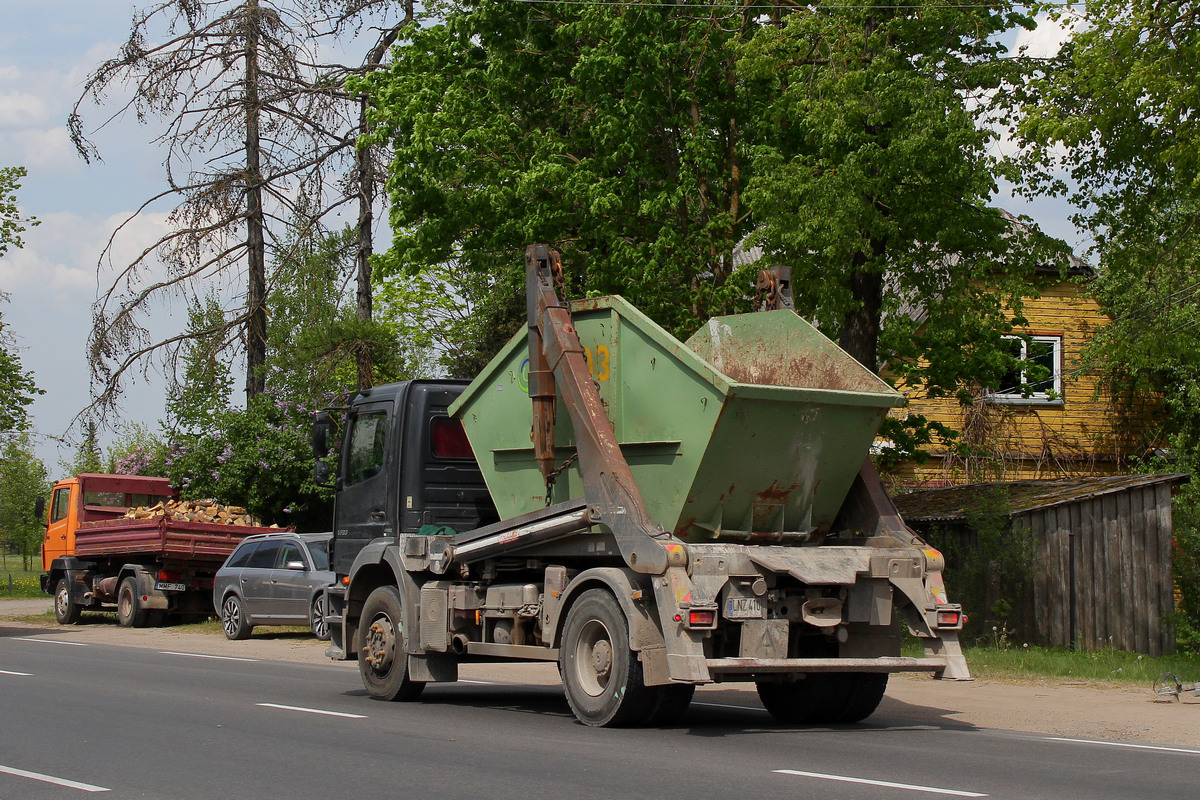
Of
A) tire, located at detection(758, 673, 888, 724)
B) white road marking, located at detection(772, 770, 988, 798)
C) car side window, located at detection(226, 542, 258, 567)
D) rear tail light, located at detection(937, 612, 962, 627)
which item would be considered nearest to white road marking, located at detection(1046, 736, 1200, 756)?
rear tail light, located at detection(937, 612, 962, 627)

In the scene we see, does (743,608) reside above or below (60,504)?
below

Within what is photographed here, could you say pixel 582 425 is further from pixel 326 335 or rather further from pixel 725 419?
pixel 326 335

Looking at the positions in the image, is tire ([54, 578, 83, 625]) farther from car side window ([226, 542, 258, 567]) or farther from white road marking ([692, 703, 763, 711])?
white road marking ([692, 703, 763, 711])

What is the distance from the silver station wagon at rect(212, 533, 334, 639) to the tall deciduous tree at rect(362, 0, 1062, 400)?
479 centimetres

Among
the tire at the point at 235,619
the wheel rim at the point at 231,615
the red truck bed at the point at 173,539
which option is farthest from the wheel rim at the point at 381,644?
the red truck bed at the point at 173,539

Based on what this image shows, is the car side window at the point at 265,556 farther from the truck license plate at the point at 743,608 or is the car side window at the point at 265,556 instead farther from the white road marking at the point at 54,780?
the truck license plate at the point at 743,608

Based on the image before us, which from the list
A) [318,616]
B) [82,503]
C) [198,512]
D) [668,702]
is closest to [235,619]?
[318,616]

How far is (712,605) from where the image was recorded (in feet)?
30.2

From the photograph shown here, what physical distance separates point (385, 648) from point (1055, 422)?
20137 millimetres

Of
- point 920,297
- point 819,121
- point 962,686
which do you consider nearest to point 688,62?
point 819,121

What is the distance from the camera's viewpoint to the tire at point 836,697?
1069cm

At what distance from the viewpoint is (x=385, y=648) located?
39.8 ft

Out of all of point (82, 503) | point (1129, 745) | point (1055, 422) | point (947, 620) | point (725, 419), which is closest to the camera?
point (725, 419)

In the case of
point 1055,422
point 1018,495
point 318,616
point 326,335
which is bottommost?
point 318,616
